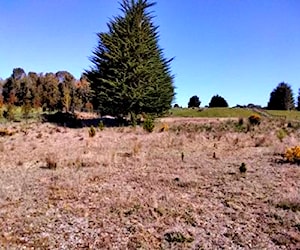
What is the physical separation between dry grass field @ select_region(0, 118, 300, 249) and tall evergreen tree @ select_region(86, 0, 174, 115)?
505 inches

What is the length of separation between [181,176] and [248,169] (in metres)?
2.24

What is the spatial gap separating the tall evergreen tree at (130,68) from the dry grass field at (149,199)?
12.8 metres

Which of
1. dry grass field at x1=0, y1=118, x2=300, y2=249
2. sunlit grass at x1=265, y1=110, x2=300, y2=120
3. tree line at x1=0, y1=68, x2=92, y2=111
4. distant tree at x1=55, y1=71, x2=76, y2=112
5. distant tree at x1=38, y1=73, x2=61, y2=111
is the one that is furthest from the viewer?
tree line at x1=0, y1=68, x2=92, y2=111

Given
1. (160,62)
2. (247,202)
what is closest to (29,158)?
(247,202)

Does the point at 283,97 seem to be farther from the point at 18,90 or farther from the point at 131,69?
the point at 18,90

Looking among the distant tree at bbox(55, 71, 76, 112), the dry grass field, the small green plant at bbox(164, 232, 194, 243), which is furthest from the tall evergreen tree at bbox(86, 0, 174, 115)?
the distant tree at bbox(55, 71, 76, 112)

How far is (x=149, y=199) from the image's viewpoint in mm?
8781

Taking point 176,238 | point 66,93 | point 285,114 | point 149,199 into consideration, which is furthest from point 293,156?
point 66,93

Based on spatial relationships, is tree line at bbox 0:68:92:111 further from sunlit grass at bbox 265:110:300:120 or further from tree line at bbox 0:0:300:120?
tree line at bbox 0:0:300:120

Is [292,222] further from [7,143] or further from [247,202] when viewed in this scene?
[7,143]

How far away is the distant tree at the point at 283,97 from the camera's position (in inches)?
2502

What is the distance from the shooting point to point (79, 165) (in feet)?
41.7

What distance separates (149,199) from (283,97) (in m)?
59.6

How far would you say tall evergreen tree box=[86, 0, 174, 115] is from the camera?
2825 centimetres
